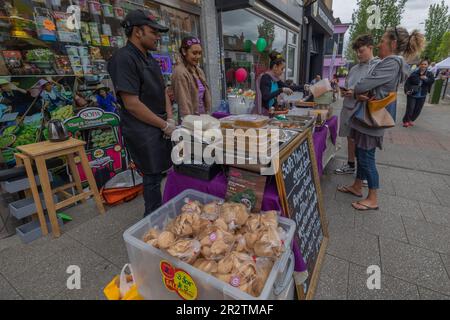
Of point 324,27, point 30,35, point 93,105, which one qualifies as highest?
point 324,27

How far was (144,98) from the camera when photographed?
188cm

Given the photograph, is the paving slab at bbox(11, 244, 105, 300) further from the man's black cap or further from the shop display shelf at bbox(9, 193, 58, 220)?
the man's black cap

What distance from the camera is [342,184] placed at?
3475 mm

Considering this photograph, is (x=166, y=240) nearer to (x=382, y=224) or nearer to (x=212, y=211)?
(x=212, y=211)

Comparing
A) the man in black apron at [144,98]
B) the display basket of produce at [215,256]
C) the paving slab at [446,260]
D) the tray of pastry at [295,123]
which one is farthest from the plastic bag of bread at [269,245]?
the paving slab at [446,260]

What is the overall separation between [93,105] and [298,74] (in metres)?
8.96

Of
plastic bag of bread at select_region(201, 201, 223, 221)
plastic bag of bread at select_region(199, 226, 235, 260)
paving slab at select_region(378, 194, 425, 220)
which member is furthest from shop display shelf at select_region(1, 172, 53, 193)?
paving slab at select_region(378, 194, 425, 220)

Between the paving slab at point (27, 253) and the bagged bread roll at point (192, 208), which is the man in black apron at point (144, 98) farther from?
the paving slab at point (27, 253)

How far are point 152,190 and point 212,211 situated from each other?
1.07 meters

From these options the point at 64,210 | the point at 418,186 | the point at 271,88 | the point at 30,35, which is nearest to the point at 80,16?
the point at 30,35

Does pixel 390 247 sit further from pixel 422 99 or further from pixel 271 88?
pixel 422 99

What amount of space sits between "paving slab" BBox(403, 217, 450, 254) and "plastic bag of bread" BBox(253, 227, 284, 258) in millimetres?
1964

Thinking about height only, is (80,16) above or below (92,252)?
above

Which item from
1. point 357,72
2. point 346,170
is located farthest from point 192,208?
point 346,170
